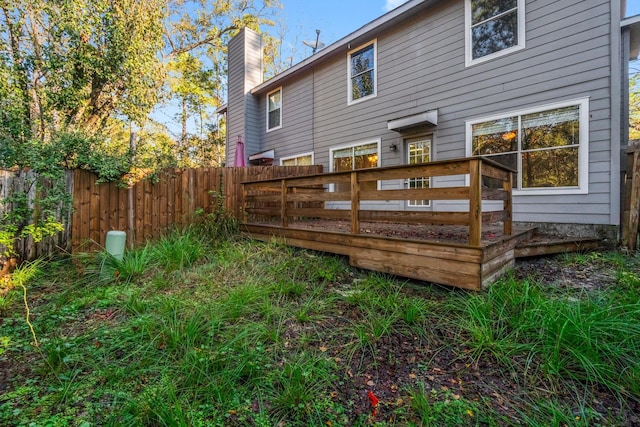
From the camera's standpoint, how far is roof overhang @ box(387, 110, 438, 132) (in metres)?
5.97

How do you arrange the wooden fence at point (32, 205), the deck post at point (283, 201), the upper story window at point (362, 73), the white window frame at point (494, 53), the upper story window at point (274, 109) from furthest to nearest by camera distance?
the upper story window at point (274, 109) < the upper story window at point (362, 73) < the white window frame at point (494, 53) < the deck post at point (283, 201) < the wooden fence at point (32, 205)

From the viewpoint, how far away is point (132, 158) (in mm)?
4836

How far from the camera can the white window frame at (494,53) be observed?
16.9 feet

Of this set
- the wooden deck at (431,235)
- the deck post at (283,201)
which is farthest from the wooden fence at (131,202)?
the wooden deck at (431,235)

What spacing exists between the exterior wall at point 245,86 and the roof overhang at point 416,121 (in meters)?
5.75

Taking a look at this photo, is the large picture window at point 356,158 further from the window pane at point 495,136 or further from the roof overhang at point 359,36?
the roof overhang at point 359,36

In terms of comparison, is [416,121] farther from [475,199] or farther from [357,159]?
[475,199]

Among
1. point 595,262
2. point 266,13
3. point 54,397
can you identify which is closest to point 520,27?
point 595,262

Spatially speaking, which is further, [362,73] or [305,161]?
[305,161]

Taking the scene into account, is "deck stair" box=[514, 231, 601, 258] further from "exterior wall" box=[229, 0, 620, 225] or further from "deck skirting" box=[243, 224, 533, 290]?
"exterior wall" box=[229, 0, 620, 225]

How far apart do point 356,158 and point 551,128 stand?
410cm

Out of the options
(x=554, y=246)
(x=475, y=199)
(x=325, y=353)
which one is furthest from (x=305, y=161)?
(x=325, y=353)

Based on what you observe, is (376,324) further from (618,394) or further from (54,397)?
(54,397)

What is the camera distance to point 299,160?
930cm
